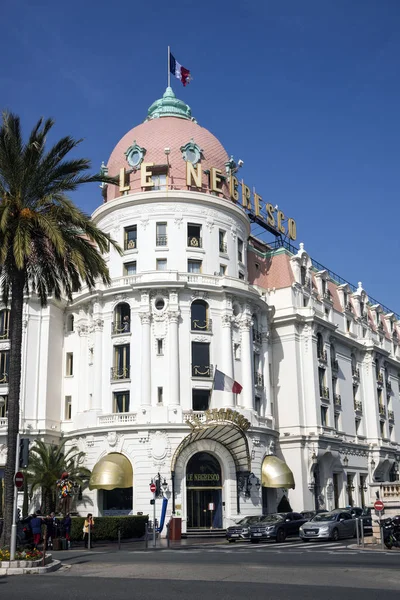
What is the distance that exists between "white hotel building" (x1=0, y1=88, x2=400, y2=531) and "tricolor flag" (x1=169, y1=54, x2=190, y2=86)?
198cm

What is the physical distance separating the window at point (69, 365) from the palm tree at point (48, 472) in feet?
25.5

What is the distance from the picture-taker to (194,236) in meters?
54.0

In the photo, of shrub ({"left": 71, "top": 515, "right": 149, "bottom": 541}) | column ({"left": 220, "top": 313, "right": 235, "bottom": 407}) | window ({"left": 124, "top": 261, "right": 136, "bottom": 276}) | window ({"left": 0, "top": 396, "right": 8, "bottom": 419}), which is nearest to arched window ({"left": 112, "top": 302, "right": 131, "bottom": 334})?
window ({"left": 124, "top": 261, "right": 136, "bottom": 276})

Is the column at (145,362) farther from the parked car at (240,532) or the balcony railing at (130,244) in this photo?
the parked car at (240,532)

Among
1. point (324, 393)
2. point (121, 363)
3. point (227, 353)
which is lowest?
point (324, 393)

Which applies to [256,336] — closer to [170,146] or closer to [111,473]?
[111,473]

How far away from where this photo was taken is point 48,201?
28.1 meters

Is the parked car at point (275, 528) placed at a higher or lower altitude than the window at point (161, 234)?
lower

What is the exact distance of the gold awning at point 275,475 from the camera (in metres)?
50.4

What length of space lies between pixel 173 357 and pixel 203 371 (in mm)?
2696

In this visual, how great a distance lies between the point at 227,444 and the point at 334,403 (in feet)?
56.2

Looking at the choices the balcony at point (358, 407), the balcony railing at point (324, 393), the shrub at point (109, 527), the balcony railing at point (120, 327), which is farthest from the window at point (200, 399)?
the balcony at point (358, 407)

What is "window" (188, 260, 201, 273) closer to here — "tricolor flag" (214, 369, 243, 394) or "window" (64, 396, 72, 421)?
"tricolor flag" (214, 369, 243, 394)

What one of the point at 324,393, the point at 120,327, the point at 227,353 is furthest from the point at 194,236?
the point at 324,393
